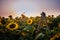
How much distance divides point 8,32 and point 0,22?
206 millimetres

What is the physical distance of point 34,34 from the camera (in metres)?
1.36

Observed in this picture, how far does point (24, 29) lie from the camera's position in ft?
4.51

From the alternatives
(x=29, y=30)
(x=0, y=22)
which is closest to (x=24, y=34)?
(x=29, y=30)

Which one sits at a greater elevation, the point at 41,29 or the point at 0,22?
the point at 0,22

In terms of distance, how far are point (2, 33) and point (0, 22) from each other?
0.20m

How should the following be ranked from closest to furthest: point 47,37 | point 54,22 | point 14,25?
point 47,37
point 14,25
point 54,22

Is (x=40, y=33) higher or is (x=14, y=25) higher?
(x=14, y=25)

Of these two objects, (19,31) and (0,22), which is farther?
(0,22)

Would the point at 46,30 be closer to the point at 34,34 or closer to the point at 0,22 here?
the point at 34,34

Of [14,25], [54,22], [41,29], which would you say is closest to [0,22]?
[14,25]

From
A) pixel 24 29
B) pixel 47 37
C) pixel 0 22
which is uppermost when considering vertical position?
pixel 0 22

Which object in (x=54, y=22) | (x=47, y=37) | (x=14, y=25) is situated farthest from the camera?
(x=54, y=22)

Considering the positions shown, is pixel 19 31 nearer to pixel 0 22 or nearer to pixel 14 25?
pixel 14 25

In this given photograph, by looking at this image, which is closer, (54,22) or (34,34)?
(34,34)
